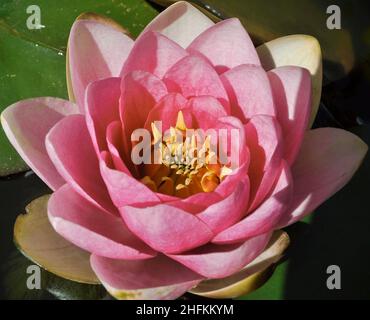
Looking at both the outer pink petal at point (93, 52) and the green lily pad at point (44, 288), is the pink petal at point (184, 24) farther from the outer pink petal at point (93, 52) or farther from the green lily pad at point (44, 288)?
the green lily pad at point (44, 288)

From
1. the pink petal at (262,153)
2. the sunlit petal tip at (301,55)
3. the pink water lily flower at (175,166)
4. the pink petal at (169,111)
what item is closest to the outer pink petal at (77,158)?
the pink water lily flower at (175,166)

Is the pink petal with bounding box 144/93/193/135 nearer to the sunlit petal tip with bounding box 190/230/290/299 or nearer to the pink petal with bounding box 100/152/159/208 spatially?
the pink petal with bounding box 100/152/159/208

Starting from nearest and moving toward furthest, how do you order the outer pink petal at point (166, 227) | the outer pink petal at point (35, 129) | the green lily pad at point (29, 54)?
the outer pink petal at point (166, 227) → the outer pink petal at point (35, 129) → the green lily pad at point (29, 54)

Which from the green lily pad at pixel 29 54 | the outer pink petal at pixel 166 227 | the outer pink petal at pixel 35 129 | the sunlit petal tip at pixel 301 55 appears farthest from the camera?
the green lily pad at pixel 29 54

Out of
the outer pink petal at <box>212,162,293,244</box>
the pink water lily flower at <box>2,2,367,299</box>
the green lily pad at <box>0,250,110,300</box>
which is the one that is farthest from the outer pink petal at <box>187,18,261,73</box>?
the green lily pad at <box>0,250,110,300</box>

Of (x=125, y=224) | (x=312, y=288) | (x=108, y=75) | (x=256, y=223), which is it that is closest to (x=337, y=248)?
(x=312, y=288)

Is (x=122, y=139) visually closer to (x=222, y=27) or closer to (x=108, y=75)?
(x=108, y=75)
